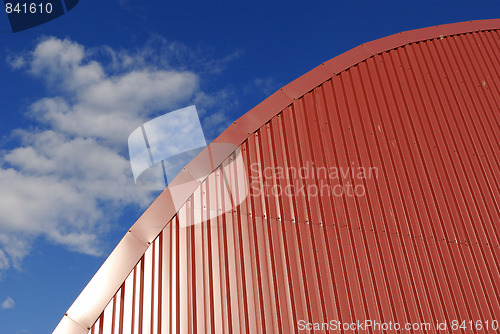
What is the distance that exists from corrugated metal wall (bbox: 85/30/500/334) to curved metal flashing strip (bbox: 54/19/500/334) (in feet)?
0.34

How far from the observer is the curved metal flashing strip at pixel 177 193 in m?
5.09

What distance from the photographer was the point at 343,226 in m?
6.06

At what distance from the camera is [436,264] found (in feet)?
19.5

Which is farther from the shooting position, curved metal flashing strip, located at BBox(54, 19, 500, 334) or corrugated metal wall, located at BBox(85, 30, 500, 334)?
corrugated metal wall, located at BBox(85, 30, 500, 334)

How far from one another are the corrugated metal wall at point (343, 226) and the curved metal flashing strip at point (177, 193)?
10 centimetres

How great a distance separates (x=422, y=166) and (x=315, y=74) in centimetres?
232

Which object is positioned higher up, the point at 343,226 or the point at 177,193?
the point at 177,193

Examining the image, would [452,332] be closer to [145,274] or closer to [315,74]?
[145,274]

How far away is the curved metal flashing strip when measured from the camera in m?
5.09

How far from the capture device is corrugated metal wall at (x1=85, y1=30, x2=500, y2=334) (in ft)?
17.3

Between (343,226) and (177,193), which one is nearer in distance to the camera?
(177,193)

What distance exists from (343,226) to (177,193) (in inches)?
88.8

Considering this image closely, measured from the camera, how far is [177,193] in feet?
19.4

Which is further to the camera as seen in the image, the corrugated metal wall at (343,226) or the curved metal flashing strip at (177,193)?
the corrugated metal wall at (343,226)
